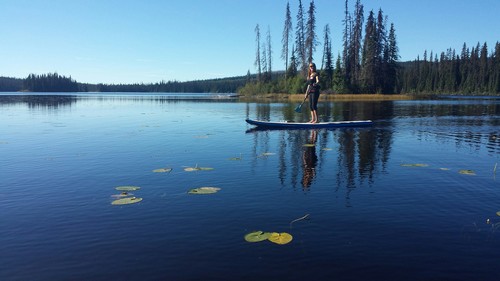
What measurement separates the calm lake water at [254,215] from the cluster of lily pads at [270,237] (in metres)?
0.10

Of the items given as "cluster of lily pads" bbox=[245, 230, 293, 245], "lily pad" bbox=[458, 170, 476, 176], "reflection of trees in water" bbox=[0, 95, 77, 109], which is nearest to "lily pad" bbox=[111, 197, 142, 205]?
"cluster of lily pads" bbox=[245, 230, 293, 245]

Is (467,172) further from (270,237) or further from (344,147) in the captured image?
(270,237)

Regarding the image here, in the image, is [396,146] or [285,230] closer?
[285,230]

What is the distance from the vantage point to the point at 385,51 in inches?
3024

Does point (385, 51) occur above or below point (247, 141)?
above

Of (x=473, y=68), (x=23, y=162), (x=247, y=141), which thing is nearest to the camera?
(x=23, y=162)

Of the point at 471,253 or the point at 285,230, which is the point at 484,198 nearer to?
the point at 471,253

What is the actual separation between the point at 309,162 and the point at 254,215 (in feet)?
16.7

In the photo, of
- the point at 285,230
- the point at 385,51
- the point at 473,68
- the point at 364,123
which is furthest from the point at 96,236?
the point at 473,68

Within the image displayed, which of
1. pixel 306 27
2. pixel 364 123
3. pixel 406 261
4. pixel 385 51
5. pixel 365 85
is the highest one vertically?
pixel 306 27

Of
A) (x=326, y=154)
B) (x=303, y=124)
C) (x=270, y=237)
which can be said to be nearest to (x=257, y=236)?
(x=270, y=237)

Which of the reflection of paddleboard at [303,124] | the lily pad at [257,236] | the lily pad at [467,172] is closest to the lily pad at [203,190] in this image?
the lily pad at [257,236]

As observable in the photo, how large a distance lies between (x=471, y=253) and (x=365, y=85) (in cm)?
7208

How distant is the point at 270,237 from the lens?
18.2 ft
